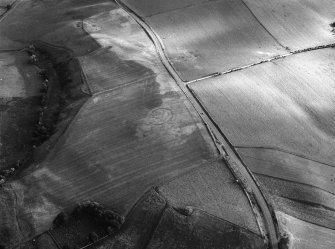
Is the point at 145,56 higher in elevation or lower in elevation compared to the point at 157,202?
higher

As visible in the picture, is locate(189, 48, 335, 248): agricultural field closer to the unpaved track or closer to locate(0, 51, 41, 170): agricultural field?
the unpaved track

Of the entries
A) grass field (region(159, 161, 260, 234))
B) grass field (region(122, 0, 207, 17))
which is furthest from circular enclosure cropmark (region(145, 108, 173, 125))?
grass field (region(122, 0, 207, 17))

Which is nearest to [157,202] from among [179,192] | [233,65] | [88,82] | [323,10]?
[179,192]

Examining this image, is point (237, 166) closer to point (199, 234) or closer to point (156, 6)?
point (199, 234)

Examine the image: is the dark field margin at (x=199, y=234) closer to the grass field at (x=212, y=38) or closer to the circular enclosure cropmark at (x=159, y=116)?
the circular enclosure cropmark at (x=159, y=116)

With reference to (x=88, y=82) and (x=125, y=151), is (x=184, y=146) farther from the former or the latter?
(x=88, y=82)

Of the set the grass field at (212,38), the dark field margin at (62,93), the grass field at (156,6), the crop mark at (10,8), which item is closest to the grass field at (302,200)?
the grass field at (212,38)

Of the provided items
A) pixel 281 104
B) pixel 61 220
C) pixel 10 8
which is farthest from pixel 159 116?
pixel 10 8
